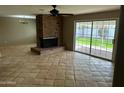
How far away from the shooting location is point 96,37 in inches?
238

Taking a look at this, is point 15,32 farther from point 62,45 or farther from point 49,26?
point 62,45

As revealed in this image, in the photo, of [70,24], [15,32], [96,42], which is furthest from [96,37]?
[15,32]

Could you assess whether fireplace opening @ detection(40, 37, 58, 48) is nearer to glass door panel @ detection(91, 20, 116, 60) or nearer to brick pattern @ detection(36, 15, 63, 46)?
brick pattern @ detection(36, 15, 63, 46)

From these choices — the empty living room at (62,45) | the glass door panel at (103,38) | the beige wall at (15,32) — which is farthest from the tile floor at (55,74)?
the beige wall at (15,32)

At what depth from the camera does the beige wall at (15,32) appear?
854 cm

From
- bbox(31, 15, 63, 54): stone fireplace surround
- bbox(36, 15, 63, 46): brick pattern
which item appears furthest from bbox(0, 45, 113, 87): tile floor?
bbox(36, 15, 63, 46): brick pattern

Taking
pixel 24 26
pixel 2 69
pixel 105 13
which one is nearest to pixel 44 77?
pixel 2 69

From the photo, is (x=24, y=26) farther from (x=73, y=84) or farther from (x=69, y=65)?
(x=73, y=84)

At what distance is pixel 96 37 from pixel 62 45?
252cm

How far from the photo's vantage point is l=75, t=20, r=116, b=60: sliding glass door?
5.42 m

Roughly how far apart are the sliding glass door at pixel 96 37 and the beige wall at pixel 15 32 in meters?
4.39

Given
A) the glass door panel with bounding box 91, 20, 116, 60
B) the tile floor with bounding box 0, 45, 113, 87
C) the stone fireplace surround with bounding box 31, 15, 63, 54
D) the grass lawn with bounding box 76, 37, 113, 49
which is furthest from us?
the stone fireplace surround with bounding box 31, 15, 63, 54

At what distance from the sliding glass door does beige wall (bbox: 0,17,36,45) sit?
14.4 ft

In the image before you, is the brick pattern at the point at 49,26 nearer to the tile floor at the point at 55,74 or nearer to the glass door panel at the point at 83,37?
the glass door panel at the point at 83,37
